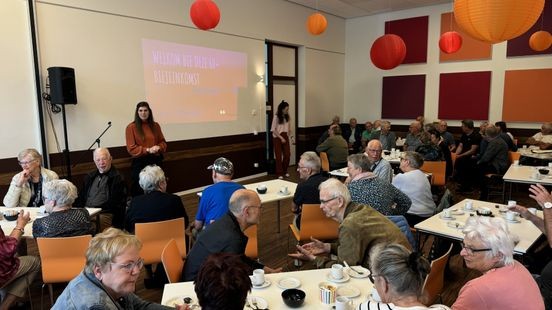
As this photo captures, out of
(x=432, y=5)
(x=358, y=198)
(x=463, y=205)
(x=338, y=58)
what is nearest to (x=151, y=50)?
(x=358, y=198)

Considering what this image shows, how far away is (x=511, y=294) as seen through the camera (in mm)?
1779

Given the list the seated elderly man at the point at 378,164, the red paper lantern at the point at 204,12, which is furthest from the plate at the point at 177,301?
the red paper lantern at the point at 204,12

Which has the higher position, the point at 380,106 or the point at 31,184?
the point at 380,106

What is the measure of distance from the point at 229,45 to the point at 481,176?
18.2ft

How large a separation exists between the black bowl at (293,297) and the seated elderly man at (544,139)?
24.7 ft

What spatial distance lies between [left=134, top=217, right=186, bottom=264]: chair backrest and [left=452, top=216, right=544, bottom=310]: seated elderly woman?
7.65ft

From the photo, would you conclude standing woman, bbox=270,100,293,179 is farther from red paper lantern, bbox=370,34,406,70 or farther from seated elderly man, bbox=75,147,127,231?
seated elderly man, bbox=75,147,127,231

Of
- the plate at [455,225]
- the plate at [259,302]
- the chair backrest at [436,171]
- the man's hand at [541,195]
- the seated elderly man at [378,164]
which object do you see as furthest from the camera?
the chair backrest at [436,171]

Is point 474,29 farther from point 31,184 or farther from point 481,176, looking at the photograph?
point 31,184

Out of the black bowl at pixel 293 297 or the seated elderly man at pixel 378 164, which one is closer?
the black bowl at pixel 293 297

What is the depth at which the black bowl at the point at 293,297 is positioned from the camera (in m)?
1.99

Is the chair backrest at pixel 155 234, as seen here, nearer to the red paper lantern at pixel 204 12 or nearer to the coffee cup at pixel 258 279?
the coffee cup at pixel 258 279

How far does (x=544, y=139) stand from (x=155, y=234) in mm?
7910

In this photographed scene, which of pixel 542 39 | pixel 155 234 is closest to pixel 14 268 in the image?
pixel 155 234
